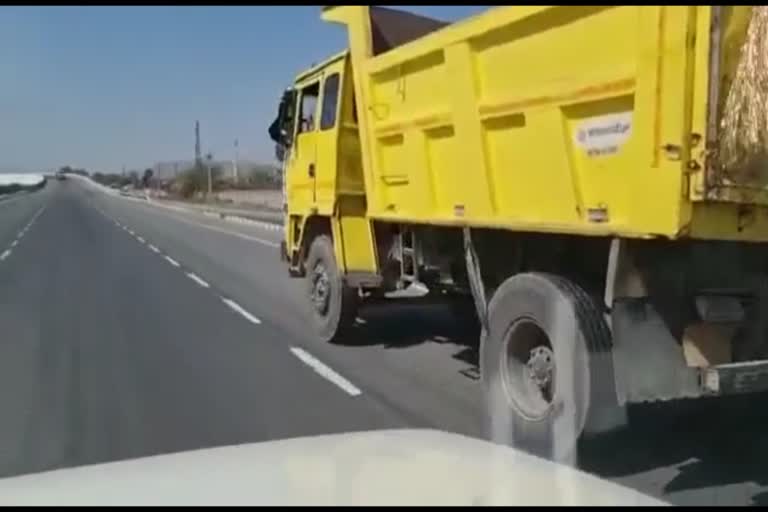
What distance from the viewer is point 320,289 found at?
10297 millimetres

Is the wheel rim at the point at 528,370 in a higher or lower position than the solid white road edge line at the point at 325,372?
higher

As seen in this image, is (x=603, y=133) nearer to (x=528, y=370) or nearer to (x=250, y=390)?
(x=528, y=370)

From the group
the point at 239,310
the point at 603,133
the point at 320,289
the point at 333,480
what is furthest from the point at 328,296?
the point at 333,480

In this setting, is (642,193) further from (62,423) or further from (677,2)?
(62,423)

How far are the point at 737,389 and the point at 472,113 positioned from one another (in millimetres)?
2587

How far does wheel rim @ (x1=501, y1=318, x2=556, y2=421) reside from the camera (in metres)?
5.71

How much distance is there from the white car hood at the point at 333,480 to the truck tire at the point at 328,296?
641cm

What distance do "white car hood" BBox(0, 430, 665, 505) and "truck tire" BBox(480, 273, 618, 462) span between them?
6.49 ft

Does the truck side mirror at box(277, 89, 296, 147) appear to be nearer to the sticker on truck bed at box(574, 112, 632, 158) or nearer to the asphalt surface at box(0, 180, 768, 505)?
the asphalt surface at box(0, 180, 768, 505)

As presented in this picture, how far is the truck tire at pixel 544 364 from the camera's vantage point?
16.9 ft

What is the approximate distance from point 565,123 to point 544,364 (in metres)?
1.45

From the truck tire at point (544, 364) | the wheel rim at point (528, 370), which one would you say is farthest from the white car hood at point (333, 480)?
the wheel rim at point (528, 370)

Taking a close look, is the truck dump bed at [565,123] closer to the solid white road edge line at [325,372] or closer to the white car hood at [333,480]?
the solid white road edge line at [325,372]

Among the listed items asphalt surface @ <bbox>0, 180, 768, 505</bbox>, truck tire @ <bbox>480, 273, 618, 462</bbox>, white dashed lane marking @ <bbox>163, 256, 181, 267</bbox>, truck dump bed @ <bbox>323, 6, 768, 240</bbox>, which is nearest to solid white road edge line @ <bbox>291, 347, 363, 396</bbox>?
asphalt surface @ <bbox>0, 180, 768, 505</bbox>
